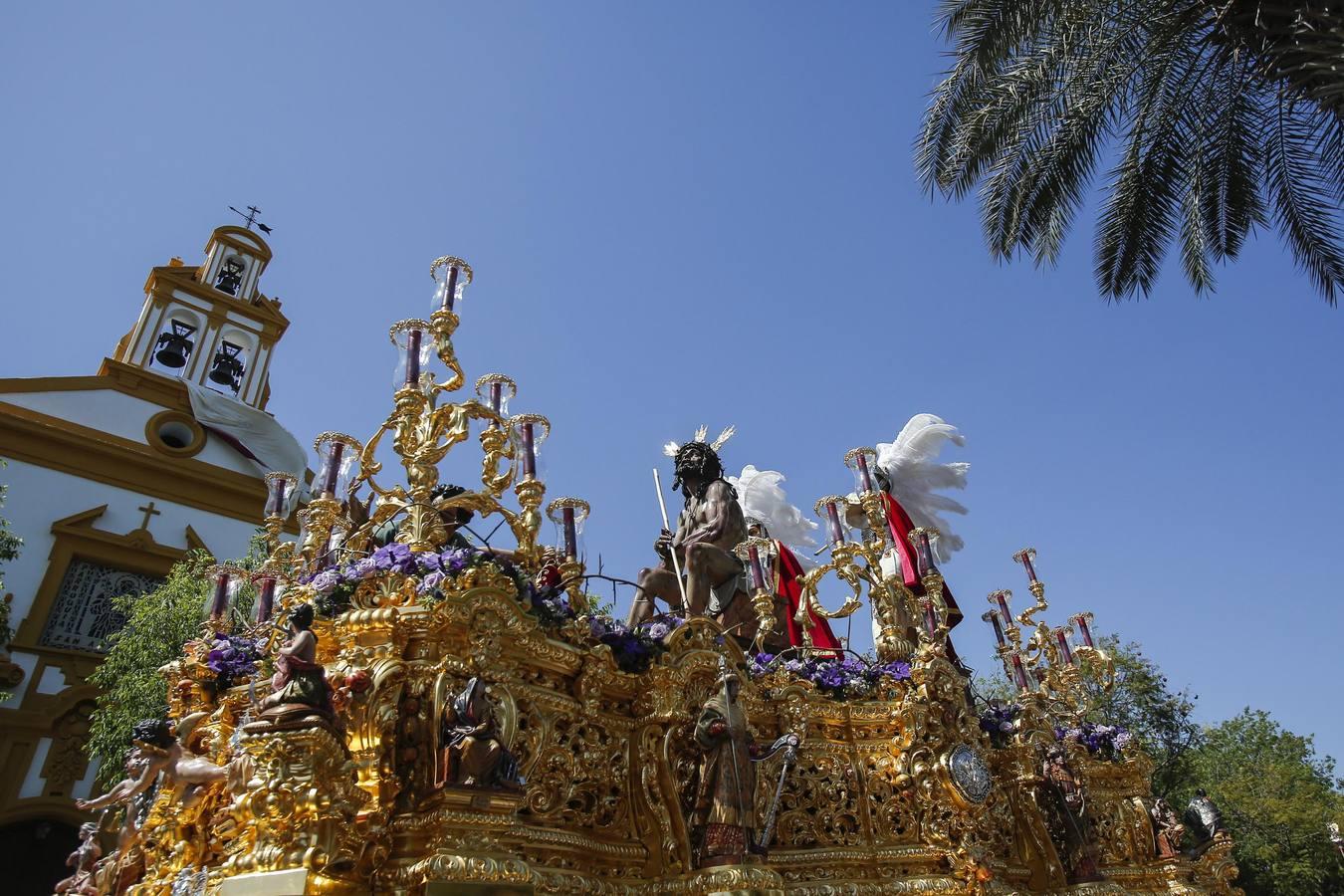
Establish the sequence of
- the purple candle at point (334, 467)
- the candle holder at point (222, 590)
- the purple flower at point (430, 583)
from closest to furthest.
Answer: the purple flower at point (430, 583), the purple candle at point (334, 467), the candle holder at point (222, 590)

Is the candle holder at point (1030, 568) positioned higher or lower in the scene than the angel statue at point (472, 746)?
higher

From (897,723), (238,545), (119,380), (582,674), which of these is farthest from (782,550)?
(119,380)

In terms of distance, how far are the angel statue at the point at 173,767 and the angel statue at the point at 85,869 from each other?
0.46 metres

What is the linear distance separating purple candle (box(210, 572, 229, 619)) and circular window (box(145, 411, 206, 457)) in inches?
564

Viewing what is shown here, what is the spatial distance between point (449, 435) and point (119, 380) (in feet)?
58.3

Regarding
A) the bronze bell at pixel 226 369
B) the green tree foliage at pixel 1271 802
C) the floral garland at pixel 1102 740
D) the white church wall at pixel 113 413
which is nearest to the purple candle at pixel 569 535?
the floral garland at pixel 1102 740

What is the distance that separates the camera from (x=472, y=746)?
551 centimetres

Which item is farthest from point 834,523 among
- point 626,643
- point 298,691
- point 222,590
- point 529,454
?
point 222,590

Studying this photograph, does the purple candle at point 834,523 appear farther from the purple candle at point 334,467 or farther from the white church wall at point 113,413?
the white church wall at point 113,413

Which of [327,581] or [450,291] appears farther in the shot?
[450,291]

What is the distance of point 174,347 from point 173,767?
1901 cm

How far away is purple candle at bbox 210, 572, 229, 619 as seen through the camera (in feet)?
26.1

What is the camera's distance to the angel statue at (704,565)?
980 cm

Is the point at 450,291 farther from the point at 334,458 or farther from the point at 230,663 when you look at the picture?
the point at 230,663
